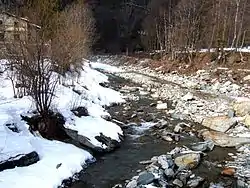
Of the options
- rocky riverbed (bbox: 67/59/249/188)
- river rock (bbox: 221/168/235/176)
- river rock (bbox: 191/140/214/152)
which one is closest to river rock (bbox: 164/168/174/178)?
rocky riverbed (bbox: 67/59/249/188)

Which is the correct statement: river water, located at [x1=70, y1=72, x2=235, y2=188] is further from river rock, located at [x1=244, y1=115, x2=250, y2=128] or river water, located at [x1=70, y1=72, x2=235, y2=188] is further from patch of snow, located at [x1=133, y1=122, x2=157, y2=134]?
river rock, located at [x1=244, y1=115, x2=250, y2=128]

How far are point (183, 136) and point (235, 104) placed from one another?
5155 mm

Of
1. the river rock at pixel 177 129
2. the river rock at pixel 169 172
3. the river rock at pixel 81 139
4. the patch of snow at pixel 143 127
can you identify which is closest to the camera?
the river rock at pixel 169 172

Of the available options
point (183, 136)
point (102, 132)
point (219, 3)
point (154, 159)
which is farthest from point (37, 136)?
point (219, 3)

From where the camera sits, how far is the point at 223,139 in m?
15.6

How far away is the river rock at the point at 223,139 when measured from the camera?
49.9 feet

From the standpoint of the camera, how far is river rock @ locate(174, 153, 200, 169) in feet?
41.6

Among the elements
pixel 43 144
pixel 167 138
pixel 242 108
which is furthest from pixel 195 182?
pixel 242 108

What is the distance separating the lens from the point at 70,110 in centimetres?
1605

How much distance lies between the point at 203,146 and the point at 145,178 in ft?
13.3

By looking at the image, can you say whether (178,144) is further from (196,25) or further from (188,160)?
(196,25)

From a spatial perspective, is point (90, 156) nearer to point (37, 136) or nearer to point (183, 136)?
point (37, 136)

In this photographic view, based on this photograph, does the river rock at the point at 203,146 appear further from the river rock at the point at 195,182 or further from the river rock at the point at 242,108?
the river rock at the point at 242,108

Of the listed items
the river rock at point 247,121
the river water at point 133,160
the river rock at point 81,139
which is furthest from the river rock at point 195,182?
the river rock at point 247,121
